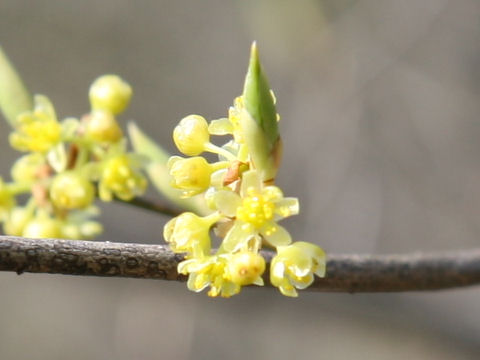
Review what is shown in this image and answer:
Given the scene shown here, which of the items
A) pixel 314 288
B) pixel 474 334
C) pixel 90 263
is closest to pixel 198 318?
pixel 474 334

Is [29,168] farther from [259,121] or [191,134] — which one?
[259,121]

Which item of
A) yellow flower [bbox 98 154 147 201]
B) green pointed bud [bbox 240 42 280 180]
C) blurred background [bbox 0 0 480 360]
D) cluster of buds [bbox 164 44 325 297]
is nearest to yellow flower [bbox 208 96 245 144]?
cluster of buds [bbox 164 44 325 297]

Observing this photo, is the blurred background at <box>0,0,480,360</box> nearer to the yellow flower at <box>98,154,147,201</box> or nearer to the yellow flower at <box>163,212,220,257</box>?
the yellow flower at <box>98,154,147,201</box>

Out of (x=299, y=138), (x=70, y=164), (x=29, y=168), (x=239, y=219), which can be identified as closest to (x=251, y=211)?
(x=239, y=219)

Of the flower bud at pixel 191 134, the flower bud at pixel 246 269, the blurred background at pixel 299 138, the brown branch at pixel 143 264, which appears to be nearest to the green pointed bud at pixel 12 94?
the flower bud at pixel 191 134

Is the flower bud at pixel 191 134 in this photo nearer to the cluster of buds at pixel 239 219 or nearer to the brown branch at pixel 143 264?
the cluster of buds at pixel 239 219
